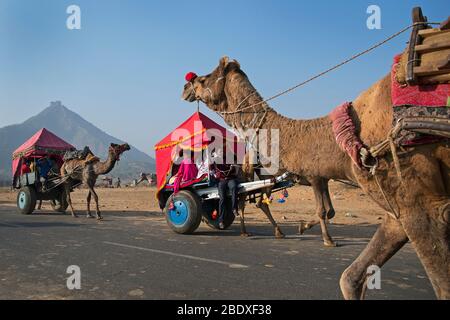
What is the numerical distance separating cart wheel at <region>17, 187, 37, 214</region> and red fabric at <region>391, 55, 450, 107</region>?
14.4 m

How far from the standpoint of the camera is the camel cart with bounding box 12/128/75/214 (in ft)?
49.2

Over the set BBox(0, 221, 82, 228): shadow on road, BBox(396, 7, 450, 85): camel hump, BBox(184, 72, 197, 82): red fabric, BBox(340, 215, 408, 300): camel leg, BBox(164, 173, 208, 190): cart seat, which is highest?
BBox(184, 72, 197, 82): red fabric

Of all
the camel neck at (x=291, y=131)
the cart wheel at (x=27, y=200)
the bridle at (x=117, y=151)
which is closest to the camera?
the camel neck at (x=291, y=131)

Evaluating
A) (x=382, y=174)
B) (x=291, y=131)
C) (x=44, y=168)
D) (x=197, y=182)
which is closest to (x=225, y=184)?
(x=197, y=182)

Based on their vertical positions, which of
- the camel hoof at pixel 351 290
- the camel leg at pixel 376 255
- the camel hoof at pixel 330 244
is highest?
the camel leg at pixel 376 255

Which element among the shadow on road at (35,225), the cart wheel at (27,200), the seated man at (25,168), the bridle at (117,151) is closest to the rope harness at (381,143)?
the shadow on road at (35,225)

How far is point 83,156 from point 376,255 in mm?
13334

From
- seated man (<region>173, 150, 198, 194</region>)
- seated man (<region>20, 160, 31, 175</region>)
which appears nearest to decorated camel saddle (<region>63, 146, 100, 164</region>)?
seated man (<region>20, 160, 31, 175</region>)

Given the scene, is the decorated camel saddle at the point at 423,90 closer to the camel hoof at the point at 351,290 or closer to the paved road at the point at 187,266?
the camel hoof at the point at 351,290

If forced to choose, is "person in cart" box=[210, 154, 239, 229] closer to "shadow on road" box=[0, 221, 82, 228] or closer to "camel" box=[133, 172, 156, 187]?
"shadow on road" box=[0, 221, 82, 228]

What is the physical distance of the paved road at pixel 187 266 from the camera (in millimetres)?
4520

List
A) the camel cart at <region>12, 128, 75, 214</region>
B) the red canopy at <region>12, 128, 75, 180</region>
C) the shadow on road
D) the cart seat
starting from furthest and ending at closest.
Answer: the red canopy at <region>12, 128, 75, 180</region> → the camel cart at <region>12, 128, 75, 214</region> → the shadow on road → the cart seat

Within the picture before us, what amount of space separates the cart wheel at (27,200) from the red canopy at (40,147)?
1.53 m

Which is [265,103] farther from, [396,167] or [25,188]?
[25,188]
